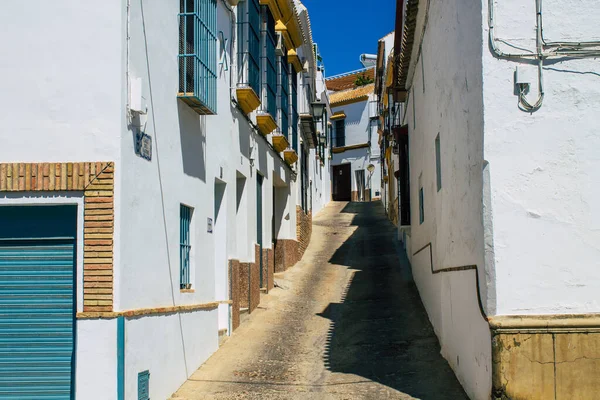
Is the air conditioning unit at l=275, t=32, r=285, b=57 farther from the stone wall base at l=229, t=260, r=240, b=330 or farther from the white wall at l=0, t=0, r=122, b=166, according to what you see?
the white wall at l=0, t=0, r=122, b=166

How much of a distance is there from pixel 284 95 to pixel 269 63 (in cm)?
212

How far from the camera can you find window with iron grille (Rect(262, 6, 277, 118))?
14039mm

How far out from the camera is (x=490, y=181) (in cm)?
662

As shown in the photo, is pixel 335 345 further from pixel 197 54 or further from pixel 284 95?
pixel 284 95

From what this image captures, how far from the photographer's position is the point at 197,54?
870 centimetres

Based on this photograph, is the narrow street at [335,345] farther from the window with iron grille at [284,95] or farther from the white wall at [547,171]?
the window with iron grille at [284,95]

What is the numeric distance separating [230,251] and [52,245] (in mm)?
4824

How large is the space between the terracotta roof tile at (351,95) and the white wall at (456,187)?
91.5 feet

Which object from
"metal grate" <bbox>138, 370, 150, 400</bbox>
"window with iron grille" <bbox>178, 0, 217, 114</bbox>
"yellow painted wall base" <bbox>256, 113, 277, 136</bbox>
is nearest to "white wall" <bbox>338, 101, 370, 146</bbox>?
"yellow painted wall base" <bbox>256, 113, 277, 136</bbox>

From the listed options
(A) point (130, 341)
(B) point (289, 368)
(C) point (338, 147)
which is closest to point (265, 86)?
(B) point (289, 368)

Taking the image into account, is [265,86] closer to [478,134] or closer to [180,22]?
[180,22]

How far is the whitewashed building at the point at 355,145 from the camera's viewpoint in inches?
1551

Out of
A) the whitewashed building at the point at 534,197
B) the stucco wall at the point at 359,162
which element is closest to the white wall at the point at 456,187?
the whitewashed building at the point at 534,197

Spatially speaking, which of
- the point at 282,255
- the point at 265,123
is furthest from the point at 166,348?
the point at 282,255
